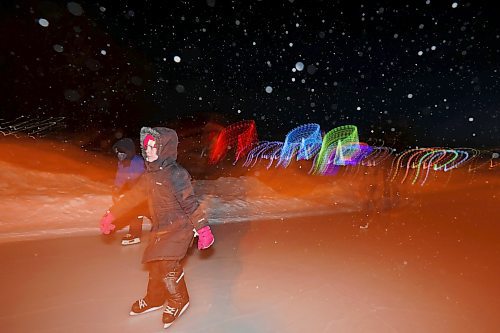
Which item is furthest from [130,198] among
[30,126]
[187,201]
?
[30,126]

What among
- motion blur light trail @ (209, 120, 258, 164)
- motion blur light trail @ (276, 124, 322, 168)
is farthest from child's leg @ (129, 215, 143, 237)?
motion blur light trail @ (276, 124, 322, 168)

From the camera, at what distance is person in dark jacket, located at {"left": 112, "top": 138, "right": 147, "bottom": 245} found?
5.52 m

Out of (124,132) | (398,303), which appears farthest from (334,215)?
(124,132)

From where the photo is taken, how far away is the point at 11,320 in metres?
3.52

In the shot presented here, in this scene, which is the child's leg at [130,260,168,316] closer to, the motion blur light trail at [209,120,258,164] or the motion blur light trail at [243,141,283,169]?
the motion blur light trail at [209,120,258,164]

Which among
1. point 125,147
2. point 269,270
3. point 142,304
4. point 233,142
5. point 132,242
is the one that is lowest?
point 233,142

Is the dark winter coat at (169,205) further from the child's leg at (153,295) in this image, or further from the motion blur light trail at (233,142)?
the motion blur light trail at (233,142)

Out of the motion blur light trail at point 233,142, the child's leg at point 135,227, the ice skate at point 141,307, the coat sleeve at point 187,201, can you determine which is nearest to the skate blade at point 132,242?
the child's leg at point 135,227

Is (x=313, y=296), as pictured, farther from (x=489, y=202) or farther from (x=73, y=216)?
(x=489, y=202)

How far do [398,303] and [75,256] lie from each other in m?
4.78

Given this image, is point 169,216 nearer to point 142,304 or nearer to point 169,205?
point 169,205

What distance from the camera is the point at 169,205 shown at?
350 cm

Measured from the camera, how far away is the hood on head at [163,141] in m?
3.41

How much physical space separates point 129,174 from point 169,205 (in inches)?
94.9
